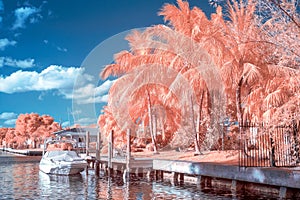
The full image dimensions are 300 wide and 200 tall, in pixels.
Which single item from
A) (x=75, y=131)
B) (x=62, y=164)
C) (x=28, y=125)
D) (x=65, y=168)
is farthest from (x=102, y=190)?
(x=28, y=125)

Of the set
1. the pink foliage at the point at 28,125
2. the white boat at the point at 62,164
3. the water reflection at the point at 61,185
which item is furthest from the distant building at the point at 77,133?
the pink foliage at the point at 28,125

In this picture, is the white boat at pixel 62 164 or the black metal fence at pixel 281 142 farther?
the white boat at pixel 62 164

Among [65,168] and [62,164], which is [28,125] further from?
[65,168]

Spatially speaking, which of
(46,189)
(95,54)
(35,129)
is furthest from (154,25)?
(35,129)

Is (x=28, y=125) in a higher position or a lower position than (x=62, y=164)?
higher

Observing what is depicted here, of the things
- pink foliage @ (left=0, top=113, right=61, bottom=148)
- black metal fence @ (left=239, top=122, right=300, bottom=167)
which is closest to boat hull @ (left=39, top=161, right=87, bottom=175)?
black metal fence @ (left=239, top=122, right=300, bottom=167)

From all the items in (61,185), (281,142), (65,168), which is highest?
(281,142)

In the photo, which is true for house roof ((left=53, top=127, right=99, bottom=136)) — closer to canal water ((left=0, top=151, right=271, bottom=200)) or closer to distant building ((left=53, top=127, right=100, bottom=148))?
distant building ((left=53, top=127, right=100, bottom=148))

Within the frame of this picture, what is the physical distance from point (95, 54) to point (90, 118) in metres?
7.16

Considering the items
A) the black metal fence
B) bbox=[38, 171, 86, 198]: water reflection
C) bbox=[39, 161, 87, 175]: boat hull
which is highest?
the black metal fence

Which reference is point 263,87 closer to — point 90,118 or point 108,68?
point 108,68

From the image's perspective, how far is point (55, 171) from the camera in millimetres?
26750

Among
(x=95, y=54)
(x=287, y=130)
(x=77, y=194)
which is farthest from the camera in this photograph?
(x=95, y=54)

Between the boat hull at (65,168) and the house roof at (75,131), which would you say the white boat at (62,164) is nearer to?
the boat hull at (65,168)
